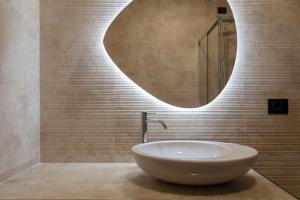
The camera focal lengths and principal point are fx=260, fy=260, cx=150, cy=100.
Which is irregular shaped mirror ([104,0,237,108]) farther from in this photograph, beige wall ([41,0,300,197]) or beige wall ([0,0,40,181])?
beige wall ([0,0,40,181])

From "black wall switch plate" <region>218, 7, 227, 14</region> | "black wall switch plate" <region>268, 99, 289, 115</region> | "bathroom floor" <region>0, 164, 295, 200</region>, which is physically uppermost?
"black wall switch plate" <region>218, 7, 227, 14</region>

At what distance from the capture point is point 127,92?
4.85ft

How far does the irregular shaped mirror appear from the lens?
1.47 m

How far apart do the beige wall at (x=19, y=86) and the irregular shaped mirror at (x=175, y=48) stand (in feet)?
1.36

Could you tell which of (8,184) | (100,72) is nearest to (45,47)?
(100,72)

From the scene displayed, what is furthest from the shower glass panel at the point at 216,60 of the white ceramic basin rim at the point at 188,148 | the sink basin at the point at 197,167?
the sink basin at the point at 197,167

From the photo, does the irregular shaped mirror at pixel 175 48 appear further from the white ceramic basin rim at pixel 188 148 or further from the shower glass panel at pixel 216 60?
the white ceramic basin rim at pixel 188 148

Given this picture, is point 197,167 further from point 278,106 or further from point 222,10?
point 222,10

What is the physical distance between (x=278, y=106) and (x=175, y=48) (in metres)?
0.67

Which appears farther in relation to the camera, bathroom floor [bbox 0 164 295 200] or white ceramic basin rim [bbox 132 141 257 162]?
white ceramic basin rim [bbox 132 141 257 162]

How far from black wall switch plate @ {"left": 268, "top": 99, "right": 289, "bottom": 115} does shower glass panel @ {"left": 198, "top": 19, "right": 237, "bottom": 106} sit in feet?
0.95

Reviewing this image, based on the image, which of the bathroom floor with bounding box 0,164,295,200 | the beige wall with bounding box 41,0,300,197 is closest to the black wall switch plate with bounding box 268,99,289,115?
the beige wall with bounding box 41,0,300,197

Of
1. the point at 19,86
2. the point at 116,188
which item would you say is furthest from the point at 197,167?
the point at 19,86

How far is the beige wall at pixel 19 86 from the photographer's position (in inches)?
45.3
